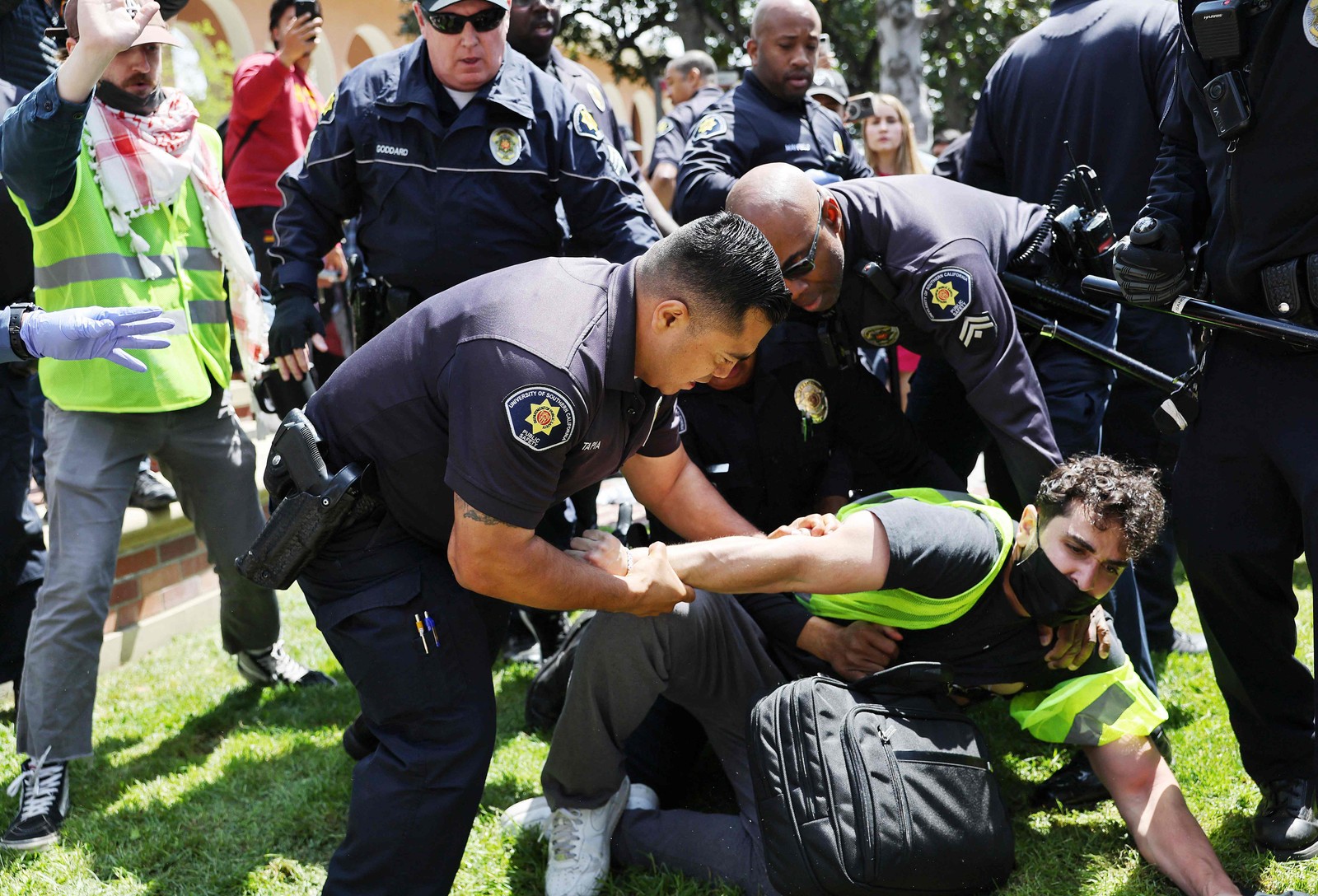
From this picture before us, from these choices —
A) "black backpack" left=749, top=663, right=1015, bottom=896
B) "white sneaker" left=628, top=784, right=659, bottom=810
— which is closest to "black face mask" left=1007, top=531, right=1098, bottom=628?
"black backpack" left=749, top=663, right=1015, bottom=896

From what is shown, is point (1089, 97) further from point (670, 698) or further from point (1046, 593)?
point (670, 698)

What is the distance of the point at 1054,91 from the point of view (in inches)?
138

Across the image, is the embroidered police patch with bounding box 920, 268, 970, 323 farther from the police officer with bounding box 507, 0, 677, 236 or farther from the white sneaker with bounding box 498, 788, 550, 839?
the police officer with bounding box 507, 0, 677, 236

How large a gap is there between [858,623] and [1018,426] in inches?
24.5

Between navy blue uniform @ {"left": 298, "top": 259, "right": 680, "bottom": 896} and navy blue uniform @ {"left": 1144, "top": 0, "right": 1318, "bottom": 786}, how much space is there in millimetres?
1238

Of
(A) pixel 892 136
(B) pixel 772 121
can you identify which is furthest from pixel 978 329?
(A) pixel 892 136

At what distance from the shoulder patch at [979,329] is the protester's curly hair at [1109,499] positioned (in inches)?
14.2

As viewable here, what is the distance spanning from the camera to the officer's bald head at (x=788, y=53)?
4.43 m

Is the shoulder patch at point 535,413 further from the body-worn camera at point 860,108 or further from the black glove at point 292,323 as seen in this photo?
the body-worn camera at point 860,108

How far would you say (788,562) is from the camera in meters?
2.51

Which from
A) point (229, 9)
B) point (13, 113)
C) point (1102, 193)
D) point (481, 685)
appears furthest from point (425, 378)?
point (229, 9)

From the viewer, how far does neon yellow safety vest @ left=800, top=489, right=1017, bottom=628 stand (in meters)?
2.62

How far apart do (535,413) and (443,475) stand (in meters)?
0.35

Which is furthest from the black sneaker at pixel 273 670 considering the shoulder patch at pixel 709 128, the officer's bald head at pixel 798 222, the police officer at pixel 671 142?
the police officer at pixel 671 142
